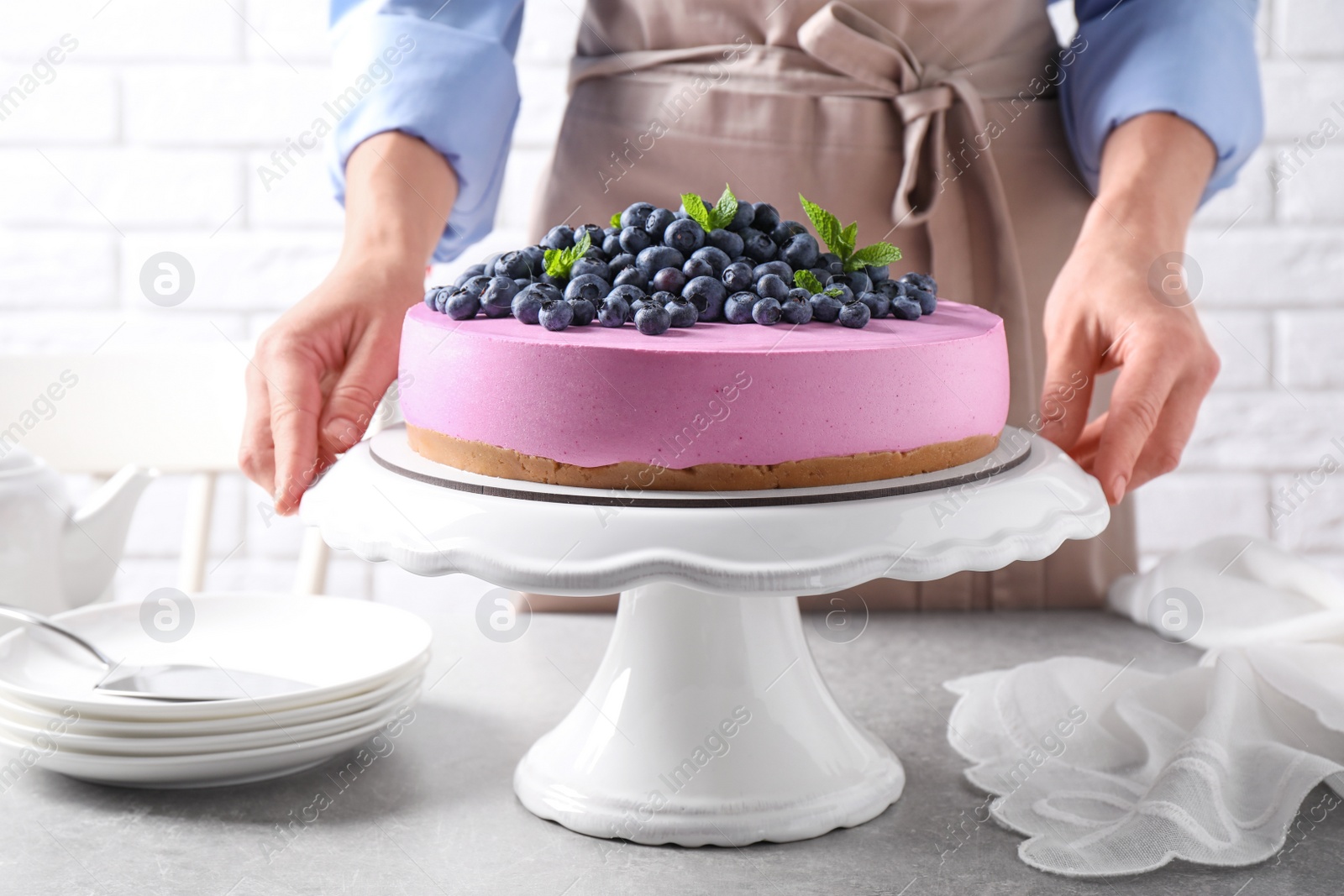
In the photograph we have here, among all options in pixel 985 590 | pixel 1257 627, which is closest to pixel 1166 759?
pixel 1257 627

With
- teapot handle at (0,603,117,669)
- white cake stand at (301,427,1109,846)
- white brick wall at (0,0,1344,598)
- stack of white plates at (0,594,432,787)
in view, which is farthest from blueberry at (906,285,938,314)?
white brick wall at (0,0,1344,598)

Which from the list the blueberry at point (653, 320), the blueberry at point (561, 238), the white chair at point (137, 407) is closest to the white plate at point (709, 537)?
the blueberry at point (653, 320)

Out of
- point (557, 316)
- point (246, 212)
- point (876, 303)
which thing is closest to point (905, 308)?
point (876, 303)

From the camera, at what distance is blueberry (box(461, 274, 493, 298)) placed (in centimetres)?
73

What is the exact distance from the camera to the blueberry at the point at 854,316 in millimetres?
703

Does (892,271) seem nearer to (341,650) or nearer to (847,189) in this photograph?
(847,189)

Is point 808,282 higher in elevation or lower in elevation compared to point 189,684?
higher

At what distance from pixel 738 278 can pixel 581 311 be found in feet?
0.32

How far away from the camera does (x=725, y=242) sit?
743 mm

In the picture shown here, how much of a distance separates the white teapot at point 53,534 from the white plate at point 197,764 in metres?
0.23

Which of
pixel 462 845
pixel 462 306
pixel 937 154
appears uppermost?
pixel 937 154

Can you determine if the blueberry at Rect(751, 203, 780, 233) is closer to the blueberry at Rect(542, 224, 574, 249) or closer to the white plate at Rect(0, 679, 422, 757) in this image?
the blueberry at Rect(542, 224, 574, 249)

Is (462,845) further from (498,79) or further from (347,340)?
(498,79)

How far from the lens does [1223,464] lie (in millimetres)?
1822
